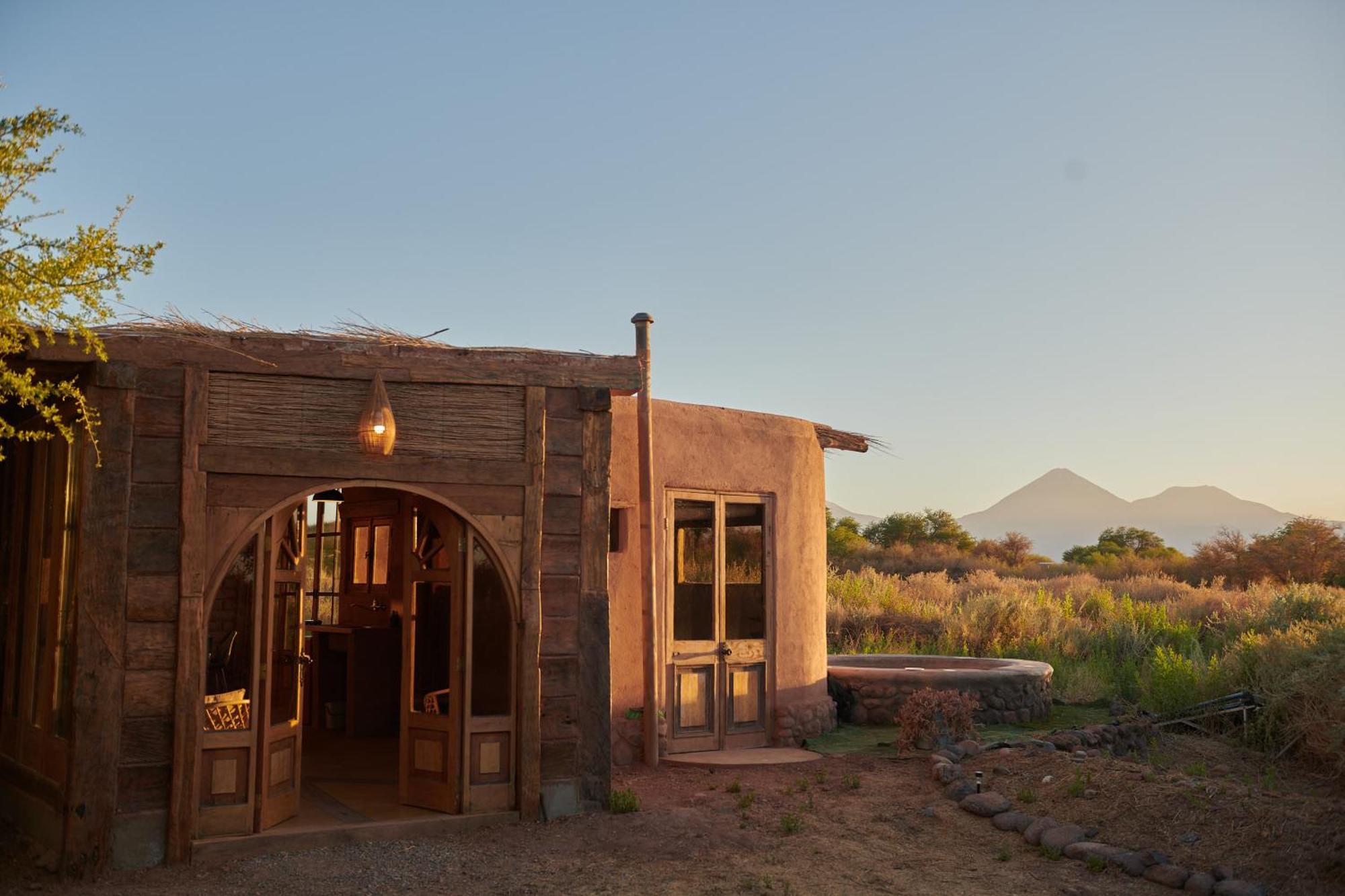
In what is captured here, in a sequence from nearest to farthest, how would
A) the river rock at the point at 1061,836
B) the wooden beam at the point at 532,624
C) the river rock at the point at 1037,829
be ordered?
the river rock at the point at 1061,836
the river rock at the point at 1037,829
the wooden beam at the point at 532,624

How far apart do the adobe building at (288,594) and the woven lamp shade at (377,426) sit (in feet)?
0.07

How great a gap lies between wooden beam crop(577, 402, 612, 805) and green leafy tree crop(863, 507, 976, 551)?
37015 millimetres

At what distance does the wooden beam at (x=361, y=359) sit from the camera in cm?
701

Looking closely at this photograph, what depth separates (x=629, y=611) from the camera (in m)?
9.90

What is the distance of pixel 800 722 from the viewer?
11016 mm

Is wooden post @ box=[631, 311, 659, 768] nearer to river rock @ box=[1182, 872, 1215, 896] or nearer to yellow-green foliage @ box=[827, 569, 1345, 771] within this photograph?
river rock @ box=[1182, 872, 1215, 896]

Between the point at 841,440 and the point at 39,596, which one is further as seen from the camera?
the point at 841,440

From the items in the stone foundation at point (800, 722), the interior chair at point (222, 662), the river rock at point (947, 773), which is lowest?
the river rock at point (947, 773)

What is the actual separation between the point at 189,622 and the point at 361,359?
6.24 ft

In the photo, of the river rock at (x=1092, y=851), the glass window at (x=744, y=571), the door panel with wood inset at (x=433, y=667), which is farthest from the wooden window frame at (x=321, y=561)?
the river rock at (x=1092, y=851)

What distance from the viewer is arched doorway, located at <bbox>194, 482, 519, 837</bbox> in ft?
23.3

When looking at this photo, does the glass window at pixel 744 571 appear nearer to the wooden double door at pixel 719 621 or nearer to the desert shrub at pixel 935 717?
the wooden double door at pixel 719 621

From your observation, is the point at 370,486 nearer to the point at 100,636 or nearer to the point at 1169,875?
the point at 100,636

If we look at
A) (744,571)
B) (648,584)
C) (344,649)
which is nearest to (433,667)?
(648,584)
